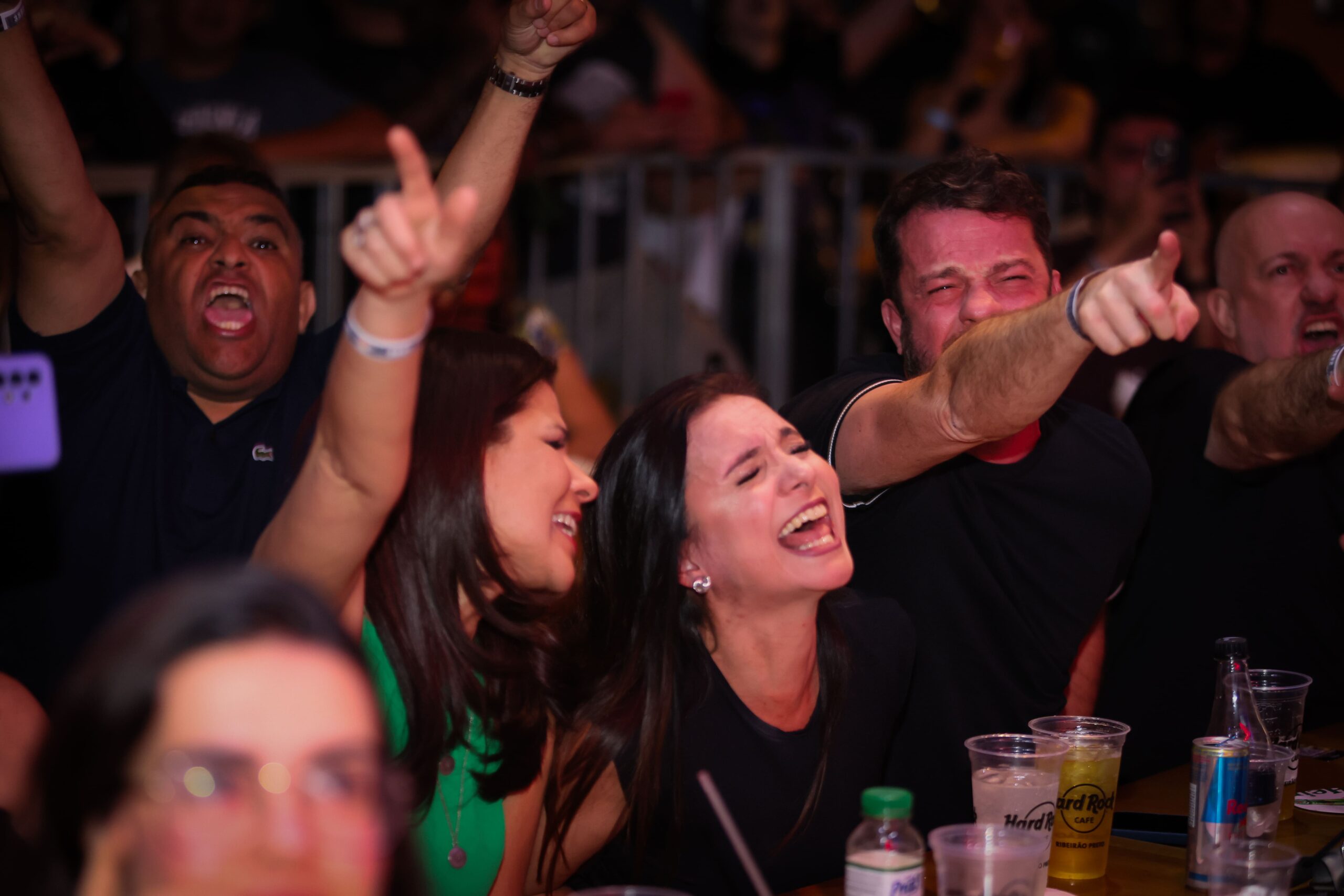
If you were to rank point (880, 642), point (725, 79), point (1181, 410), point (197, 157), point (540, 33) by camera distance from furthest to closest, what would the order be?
point (725, 79)
point (197, 157)
point (1181, 410)
point (540, 33)
point (880, 642)

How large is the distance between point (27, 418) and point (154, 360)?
1440 millimetres

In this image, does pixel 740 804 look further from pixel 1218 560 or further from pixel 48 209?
pixel 48 209

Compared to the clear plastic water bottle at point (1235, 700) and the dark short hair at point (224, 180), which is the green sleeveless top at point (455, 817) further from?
the dark short hair at point (224, 180)

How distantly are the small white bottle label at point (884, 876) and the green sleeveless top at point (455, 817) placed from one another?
713mm

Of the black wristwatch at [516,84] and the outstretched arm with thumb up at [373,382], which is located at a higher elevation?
the black wristwatch at [516,84]

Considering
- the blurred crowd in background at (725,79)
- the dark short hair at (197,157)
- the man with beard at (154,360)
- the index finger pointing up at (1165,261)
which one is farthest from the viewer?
the blurred crowd in background at (725,79)

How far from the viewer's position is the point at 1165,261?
5.84 feet

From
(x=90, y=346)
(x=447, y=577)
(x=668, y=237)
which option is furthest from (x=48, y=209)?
(x=668, y=237)

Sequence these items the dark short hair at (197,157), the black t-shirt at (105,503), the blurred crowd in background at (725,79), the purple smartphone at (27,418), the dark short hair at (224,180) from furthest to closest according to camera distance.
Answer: the blurred crowd in background at (725,79) < the dark short hair at (197,157) < the dark short hair at (224,180) < the black t-shirt at (105,503) < the purple smartphone at (27,418)

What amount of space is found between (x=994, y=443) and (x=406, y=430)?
1.42 metres

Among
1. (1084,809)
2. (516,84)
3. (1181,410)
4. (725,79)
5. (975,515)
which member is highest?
(725,79)

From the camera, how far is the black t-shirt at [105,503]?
8.63 ft

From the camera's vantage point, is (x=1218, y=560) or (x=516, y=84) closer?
(x=516, y=84)

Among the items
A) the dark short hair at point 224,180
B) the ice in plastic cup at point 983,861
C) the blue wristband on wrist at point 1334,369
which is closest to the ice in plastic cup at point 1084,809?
the ice in plastic cup at point 983,861
